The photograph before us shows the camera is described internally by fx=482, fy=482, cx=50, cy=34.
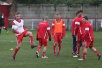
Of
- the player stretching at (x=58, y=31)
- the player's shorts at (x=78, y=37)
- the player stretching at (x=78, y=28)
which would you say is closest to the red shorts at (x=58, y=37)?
the player stretching at (x=58, y=31)

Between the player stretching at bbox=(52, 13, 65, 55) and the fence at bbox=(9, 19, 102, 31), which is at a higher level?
the player stretching at bbox=(52, 13, 65, 55)

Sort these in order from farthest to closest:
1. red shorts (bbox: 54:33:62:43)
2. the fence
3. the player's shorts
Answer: the fence
red shorts (bbox: 54:33:62:43)
the player's shorts

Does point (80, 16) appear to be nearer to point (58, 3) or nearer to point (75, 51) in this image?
point (75, 51)

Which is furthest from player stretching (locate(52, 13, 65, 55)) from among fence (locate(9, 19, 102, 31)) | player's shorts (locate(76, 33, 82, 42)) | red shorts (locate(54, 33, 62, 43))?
fence (locate(9, 19, 102, 31))

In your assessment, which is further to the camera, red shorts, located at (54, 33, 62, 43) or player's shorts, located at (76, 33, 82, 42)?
red shorts, located at (54, 33, 62, 43)

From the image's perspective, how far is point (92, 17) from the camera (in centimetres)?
5156

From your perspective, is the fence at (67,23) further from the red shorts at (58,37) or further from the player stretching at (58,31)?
the red shorts at (58,37)

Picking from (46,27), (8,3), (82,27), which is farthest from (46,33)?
(8,3)

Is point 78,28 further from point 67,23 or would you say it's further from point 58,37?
point 67,23

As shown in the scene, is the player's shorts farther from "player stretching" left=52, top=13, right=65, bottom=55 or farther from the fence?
the fence

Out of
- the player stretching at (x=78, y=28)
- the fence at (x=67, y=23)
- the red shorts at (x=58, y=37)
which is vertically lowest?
the fence at (x=67, y=23)

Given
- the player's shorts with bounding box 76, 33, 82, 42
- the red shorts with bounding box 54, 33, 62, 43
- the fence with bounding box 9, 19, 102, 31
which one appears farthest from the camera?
the fence with bounding box 9, 19, 102, 31

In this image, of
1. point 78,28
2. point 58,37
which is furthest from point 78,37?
point 58,37

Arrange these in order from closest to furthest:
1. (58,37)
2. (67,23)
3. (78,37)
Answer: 1. (78,37)
2. (58,37)
3. (67,23)
